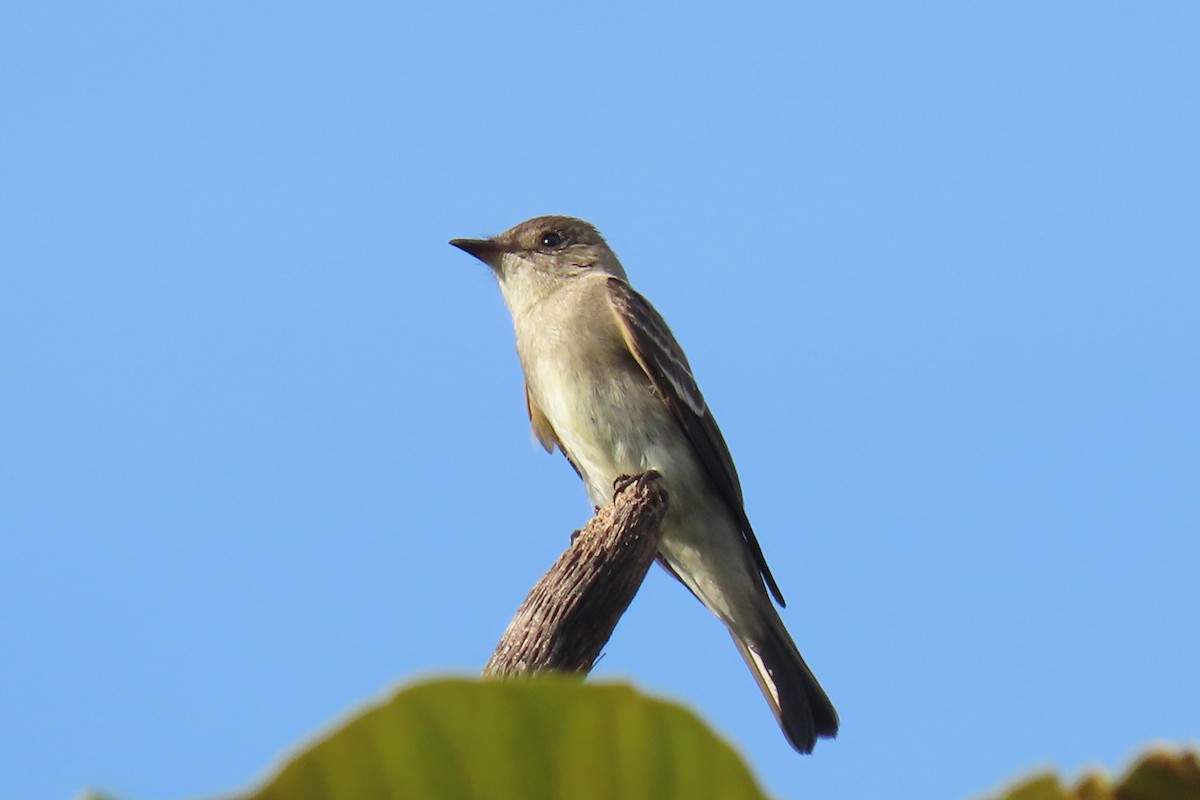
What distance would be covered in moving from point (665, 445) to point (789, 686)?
156 centimetres

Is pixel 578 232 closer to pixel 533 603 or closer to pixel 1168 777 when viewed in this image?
pixel 533 603

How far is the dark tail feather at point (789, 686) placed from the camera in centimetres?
787

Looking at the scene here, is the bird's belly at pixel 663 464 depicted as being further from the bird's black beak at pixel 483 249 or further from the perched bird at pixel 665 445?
the bird's black beak at pixel 483 249

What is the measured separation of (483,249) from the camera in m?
9.68

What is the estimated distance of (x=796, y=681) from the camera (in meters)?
8.18

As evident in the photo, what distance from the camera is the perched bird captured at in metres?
8.20

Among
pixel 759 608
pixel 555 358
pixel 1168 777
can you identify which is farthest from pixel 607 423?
pixel 1168 777

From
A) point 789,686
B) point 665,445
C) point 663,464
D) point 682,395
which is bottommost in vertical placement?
point 789,686

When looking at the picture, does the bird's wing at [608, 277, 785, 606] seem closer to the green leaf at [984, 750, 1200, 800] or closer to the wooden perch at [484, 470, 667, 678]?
the wooden perch at [484, 470, 667, 678]

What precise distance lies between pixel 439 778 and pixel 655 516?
5.42m

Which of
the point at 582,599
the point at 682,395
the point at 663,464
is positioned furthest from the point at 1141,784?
the point at 682,395

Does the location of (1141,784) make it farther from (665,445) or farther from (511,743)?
(665,445)

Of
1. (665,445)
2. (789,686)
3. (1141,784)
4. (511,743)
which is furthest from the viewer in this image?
(665,445)

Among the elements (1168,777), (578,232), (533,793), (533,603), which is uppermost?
(578,232)
